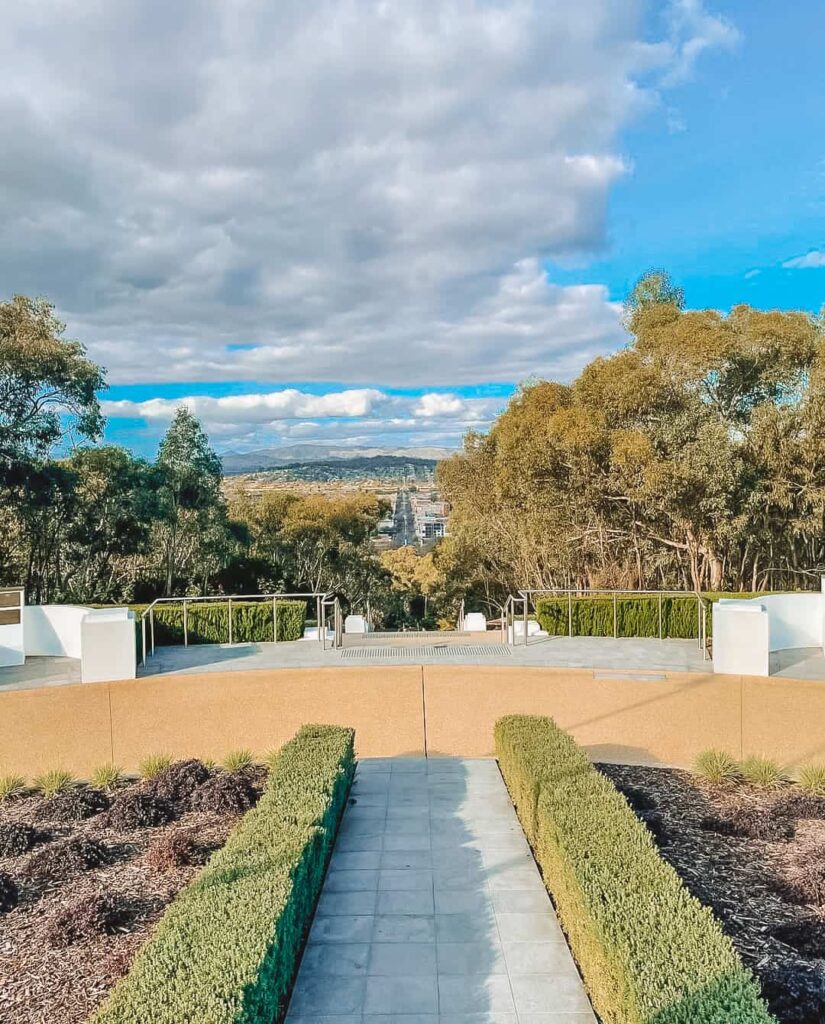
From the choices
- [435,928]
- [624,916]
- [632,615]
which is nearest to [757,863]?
[624,916]

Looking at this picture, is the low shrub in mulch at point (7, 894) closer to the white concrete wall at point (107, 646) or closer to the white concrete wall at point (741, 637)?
the white concrete wall at point (107, 646)

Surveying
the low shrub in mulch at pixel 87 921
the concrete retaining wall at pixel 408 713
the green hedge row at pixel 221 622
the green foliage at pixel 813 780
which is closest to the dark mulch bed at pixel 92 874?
the low shrub in mulch at pixel 87 921

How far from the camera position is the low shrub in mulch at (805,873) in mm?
4141

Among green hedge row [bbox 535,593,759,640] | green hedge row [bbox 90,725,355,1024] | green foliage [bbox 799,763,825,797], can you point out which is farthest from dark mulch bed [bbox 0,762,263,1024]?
green hedge row [bbox 535,593,759,640]

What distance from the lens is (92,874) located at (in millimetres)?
4500


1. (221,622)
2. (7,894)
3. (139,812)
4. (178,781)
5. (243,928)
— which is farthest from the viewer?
(221,622)

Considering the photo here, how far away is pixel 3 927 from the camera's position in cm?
394

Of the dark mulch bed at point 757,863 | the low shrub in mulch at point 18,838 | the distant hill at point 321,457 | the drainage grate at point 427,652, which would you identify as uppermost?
the distant hill at point 321,457

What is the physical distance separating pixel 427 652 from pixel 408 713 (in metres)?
3.17

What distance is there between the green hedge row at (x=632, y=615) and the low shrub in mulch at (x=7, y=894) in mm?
9682

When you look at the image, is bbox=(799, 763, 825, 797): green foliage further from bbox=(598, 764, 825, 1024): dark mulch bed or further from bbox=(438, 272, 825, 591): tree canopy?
bbox=(438, 272, 825, 591): tree canopy

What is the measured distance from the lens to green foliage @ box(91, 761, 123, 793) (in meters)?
5.96

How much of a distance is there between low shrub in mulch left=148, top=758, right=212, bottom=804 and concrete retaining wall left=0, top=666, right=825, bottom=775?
1064 mm

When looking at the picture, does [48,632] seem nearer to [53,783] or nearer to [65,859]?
[53,783]
